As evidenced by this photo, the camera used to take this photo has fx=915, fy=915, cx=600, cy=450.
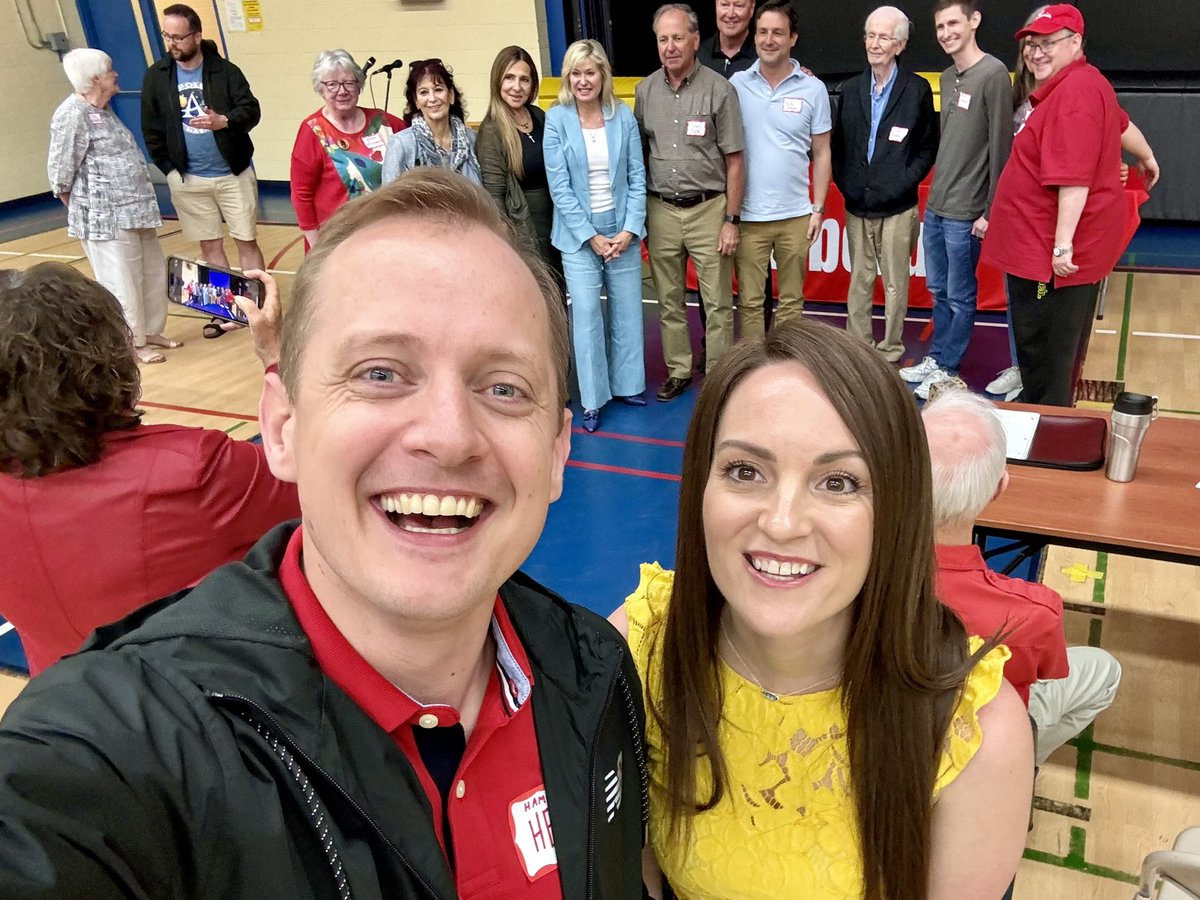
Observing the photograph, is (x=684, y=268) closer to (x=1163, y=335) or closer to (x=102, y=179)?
(x=1163, y=335)

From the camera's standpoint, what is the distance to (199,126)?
6.25 meters

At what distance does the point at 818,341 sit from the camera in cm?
146

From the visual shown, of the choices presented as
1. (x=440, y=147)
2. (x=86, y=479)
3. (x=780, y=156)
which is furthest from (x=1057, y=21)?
(x=86, y=479)

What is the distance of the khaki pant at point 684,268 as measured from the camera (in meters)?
5.05

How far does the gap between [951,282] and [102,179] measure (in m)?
5.11

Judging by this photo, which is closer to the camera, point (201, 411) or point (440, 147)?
point (440, 147)

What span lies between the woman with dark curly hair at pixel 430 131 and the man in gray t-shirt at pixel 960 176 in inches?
99.0

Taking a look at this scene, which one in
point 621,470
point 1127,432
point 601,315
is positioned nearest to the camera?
point 1127,432

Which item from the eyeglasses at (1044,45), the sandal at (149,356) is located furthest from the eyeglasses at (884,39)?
the sandal at (149,356)

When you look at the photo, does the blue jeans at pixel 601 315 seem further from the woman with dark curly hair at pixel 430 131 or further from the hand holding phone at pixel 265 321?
the hand holding phone at pixel 265 321

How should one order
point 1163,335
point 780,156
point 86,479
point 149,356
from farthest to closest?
point 149,356, point 1163,335, point 780,156, point 86,479

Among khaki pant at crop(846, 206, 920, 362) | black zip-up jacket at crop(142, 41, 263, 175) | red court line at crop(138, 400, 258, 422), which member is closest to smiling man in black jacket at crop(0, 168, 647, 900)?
khaki pant at crop(846, 206, 920, 362)

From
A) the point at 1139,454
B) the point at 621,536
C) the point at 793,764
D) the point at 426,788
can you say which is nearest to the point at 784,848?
the point at 793,764

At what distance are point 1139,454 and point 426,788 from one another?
8.68 ft
